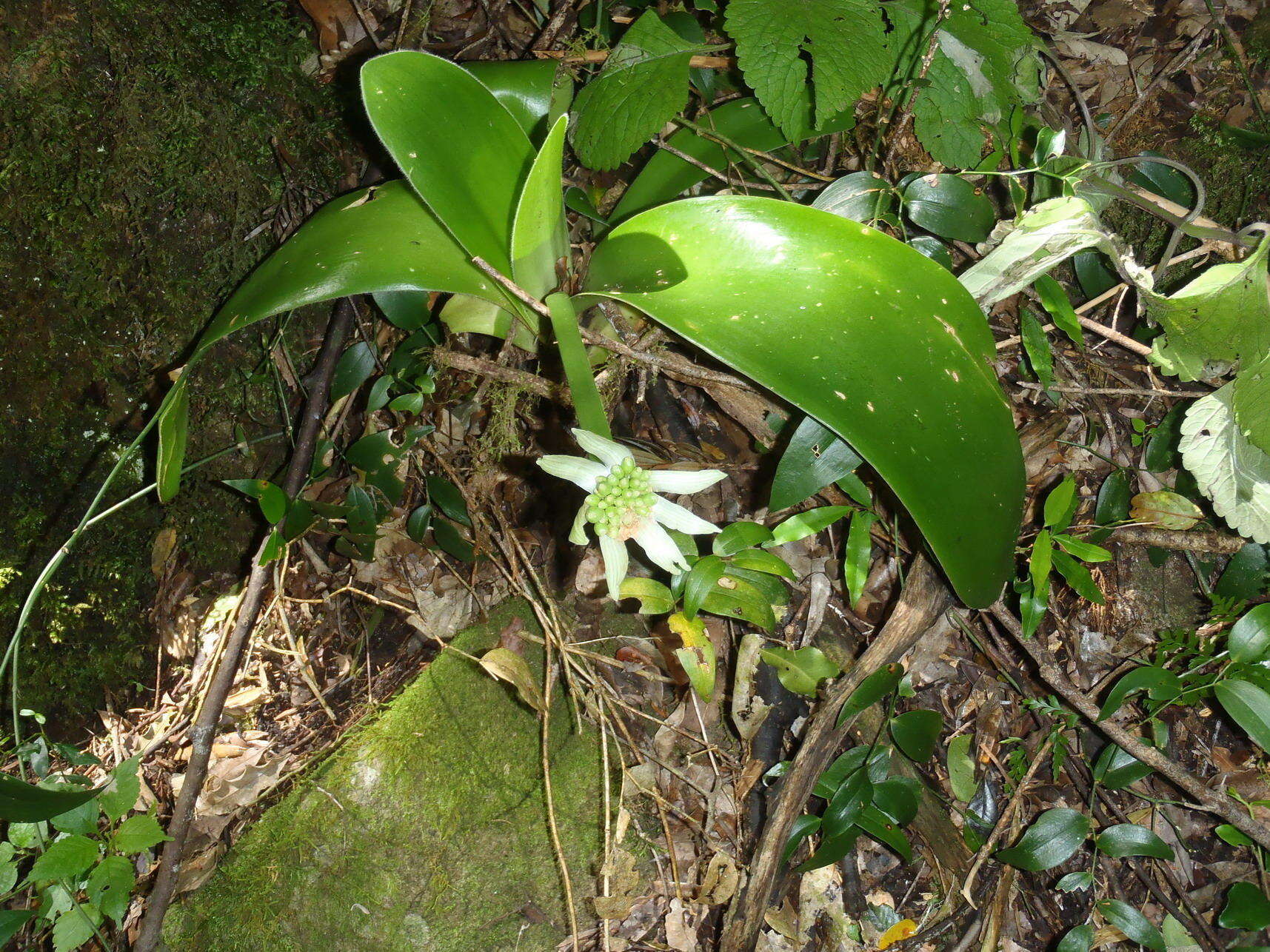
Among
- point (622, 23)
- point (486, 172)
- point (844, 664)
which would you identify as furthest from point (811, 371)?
point (622, 23)

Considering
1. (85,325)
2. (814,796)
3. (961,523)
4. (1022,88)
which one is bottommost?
(814,796)

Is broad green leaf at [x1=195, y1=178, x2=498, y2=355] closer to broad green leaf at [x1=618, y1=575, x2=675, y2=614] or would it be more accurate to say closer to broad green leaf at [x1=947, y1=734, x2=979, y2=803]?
broad green leaf at [x1=618, y1=575, x2=675, y2=614]

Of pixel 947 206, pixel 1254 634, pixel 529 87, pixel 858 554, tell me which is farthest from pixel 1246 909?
pixel 529 87

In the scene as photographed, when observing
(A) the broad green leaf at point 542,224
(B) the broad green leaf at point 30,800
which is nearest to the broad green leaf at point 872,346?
(A) the broad green leaf at point 542,224

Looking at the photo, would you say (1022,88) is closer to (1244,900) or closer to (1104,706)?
(1104,706)

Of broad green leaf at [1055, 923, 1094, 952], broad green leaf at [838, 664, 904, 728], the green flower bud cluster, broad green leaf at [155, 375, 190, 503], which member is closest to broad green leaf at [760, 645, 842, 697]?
broad green leaf at [838, 664, 904, 728]

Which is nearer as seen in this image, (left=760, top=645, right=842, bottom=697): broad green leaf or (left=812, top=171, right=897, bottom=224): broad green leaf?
(left=812, top=171, right=897, bottom=224): broad green leaf
